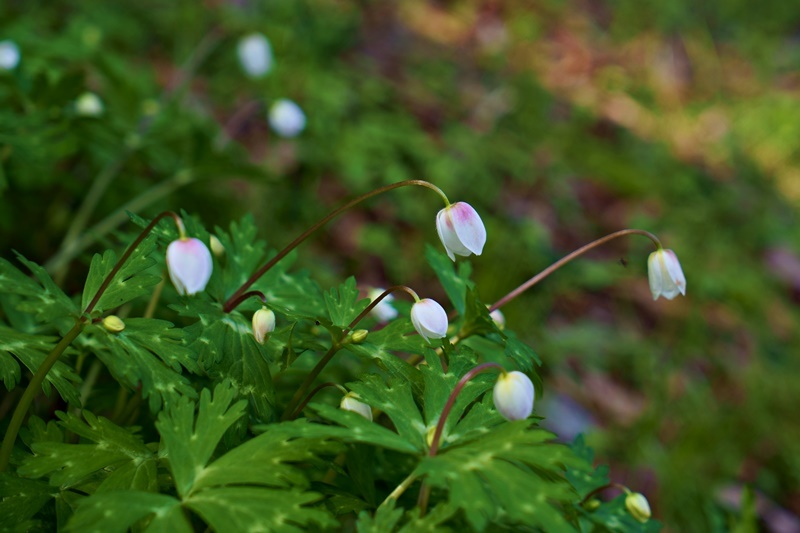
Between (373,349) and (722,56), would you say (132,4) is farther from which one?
(722,56)

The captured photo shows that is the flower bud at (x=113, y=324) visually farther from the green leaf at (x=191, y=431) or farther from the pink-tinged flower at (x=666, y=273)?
the pink-tinged flower at (x=666, y=273)

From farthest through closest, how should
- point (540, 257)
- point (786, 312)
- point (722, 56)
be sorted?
point (722, 56) < point (786, 312) < point (540, 257)

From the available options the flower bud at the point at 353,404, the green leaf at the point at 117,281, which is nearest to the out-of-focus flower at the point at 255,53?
the green leaf at the point at 117,281

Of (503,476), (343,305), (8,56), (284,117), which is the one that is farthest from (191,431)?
(284,117)

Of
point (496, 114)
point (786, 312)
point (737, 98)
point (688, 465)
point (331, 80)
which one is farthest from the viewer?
point (737, 98)

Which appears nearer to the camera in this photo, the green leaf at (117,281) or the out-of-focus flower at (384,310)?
the green leaf at (117,281)

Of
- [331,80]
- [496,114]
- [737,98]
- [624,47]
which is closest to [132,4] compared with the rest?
[331,80]

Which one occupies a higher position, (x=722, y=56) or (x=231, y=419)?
(x=231, y=419)
